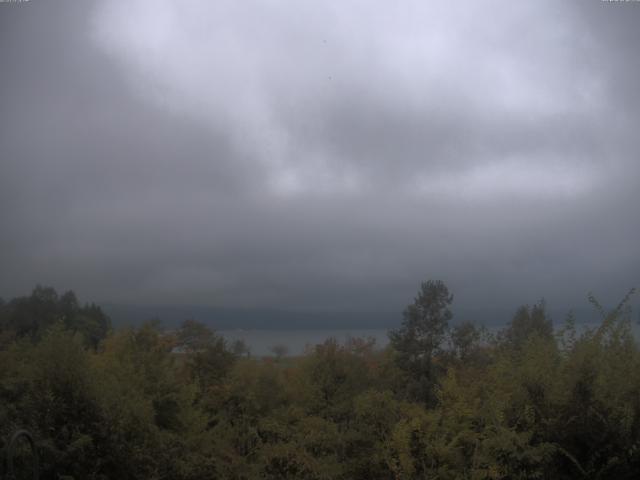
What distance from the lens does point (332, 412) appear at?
17.7 m

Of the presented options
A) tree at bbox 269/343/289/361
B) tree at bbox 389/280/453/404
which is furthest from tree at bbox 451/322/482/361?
tree at bbox 269/343/289/361

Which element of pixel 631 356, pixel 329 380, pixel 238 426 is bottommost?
pixel 238 426

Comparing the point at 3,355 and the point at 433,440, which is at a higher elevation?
the point at 3,355

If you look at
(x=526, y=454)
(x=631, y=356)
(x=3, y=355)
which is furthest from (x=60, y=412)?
(x=631, y=356)

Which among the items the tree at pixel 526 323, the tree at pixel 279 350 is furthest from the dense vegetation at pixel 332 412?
the tree at pixel 279 350

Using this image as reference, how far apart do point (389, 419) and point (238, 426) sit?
6.10m

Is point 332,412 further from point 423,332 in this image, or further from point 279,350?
point 279,350

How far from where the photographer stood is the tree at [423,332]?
22.3 m

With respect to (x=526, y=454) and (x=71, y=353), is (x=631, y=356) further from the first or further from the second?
(x=71, y=353)

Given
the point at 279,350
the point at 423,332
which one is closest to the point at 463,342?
the point at 423,332

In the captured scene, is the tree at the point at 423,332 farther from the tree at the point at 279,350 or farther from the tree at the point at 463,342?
the tree at the point at 279,350

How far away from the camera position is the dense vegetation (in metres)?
11.3

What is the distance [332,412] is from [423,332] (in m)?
6.31

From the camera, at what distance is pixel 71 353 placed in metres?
12.2
